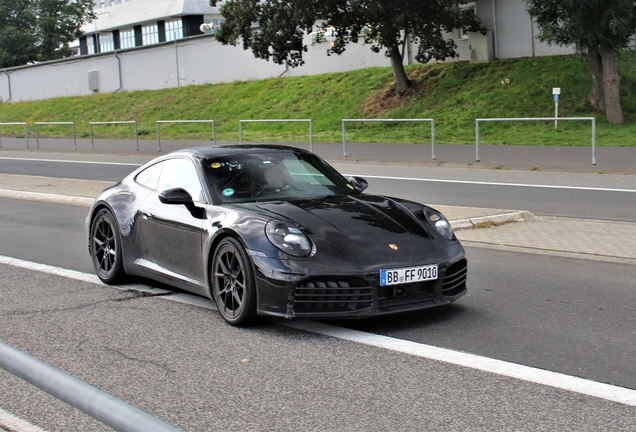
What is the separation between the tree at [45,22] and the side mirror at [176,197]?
243ft

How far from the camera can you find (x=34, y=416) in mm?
4469

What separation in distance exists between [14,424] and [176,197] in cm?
274

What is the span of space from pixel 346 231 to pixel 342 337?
0.77 meters

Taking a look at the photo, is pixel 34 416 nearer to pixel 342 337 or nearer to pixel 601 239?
pixel 342 337

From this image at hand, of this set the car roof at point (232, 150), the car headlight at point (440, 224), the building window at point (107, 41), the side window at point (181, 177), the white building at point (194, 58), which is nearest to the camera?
the car headlight at point (440, 224)

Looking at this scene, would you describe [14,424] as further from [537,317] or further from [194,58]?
[194,58]

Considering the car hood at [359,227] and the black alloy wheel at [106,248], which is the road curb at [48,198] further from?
the car hood at [359,227]

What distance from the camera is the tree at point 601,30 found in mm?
26281

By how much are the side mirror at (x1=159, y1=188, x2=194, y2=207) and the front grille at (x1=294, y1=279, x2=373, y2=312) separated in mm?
1470

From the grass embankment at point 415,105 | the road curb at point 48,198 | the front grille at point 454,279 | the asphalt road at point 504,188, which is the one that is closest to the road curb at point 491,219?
the asphalt road at point 504,188

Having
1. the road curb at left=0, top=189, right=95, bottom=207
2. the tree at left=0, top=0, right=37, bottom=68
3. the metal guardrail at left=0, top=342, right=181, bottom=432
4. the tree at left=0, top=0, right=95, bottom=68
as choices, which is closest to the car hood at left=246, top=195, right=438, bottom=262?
the metal guardrail at left=0, top=342, right=181, bottom=432

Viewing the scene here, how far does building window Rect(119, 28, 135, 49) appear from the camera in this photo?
88.2 meters

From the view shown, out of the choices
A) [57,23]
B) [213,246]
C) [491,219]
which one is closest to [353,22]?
[491,219]

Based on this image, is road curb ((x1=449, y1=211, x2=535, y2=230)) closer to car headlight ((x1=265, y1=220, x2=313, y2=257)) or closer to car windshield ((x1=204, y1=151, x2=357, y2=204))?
car windshield ((x1=204, y1=151, x2=357, y2=204))
